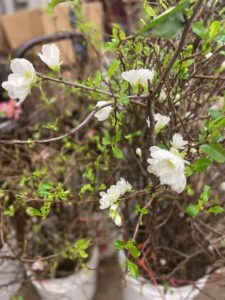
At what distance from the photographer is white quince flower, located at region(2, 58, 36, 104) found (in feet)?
1.42

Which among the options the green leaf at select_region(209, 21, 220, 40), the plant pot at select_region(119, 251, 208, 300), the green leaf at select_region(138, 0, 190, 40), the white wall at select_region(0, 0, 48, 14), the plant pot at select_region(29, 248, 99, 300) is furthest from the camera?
the white wall at select_region(0, 0, 48, 14)

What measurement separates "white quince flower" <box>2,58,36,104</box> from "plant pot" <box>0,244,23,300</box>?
1.81ft

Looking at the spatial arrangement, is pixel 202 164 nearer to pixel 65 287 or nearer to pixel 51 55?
pixel 51 55

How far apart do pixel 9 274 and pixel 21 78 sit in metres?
0.69

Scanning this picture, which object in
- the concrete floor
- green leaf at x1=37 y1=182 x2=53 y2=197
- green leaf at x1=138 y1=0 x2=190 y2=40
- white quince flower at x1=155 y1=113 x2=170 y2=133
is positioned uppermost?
green leaf at x1=138 y1=0 x2=190 y2=40

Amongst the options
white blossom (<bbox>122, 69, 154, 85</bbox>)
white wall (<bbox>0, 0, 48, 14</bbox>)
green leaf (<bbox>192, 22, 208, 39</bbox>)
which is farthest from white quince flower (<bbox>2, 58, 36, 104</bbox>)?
white wall (<bbox>0, 0, 48, 14</bbox>)

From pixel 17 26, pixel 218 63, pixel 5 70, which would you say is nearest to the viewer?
pixel 218 63

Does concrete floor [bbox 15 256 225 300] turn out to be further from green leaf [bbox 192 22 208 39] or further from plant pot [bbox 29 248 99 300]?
green leaf [bbox 192 22 208 39]

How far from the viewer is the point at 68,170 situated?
890mm

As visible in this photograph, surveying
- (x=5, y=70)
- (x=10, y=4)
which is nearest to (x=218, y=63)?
(x=5, y=70)

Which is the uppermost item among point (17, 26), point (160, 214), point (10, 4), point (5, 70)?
point (10, 4)


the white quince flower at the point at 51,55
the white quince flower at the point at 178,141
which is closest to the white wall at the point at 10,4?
the white quince flower at the point at 51,55

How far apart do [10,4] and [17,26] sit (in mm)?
601

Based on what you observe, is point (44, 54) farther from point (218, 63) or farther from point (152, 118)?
point (218, 63)
